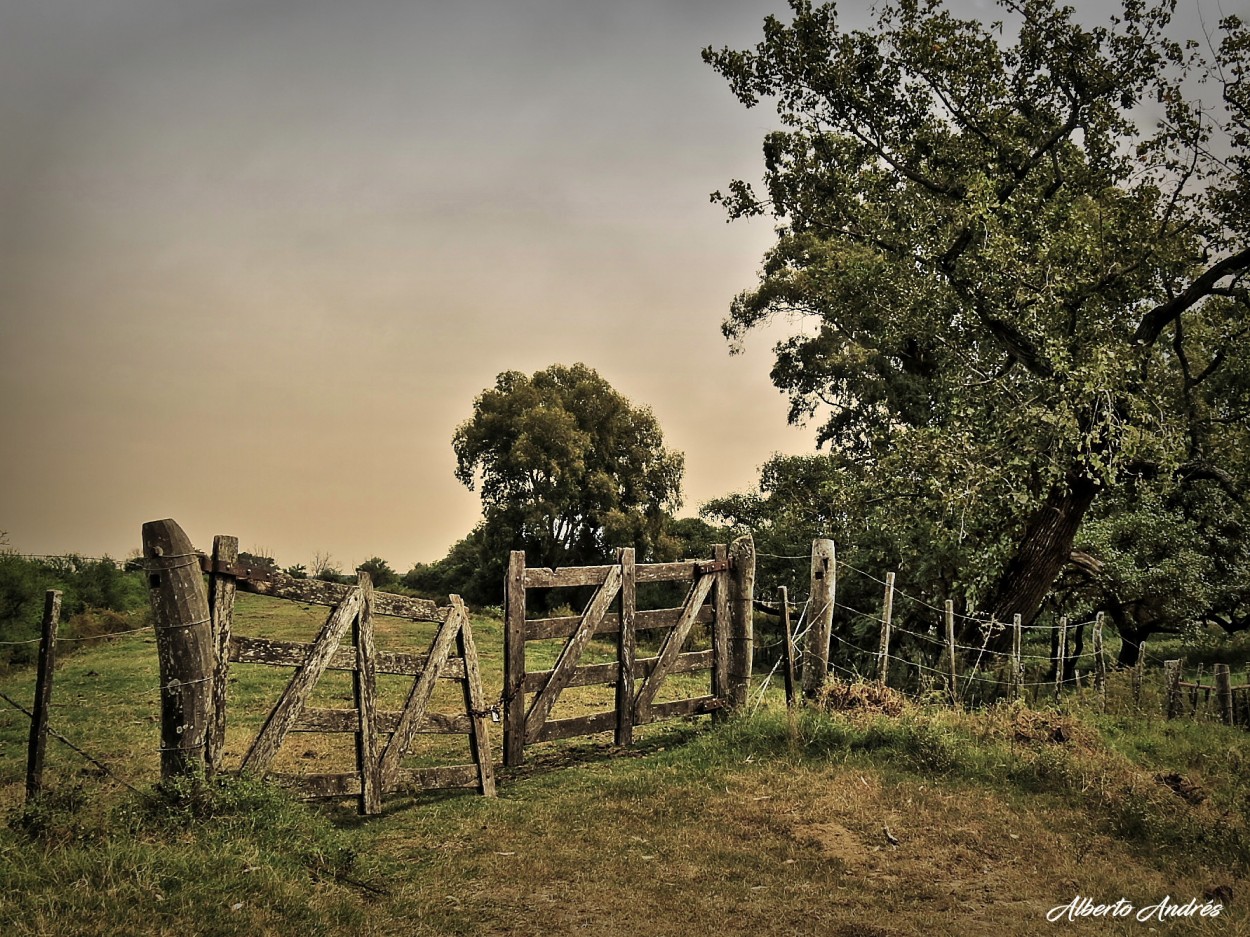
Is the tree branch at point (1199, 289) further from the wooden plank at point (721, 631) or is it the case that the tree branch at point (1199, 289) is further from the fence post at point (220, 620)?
the fence post at point (220, 620)

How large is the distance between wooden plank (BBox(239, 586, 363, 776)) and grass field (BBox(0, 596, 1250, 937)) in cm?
46

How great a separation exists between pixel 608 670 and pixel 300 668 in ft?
13.9

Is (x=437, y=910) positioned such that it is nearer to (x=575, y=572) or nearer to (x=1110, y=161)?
(x=575, y=572)

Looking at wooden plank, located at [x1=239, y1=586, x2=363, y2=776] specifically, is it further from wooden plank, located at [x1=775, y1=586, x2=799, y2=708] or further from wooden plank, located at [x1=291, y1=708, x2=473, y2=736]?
wooden plank, located at [x1=775, y1=586, x2=799, y2=708]

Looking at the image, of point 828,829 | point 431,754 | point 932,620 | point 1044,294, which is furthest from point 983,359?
point 431,754

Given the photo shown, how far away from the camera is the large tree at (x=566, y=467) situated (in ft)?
131

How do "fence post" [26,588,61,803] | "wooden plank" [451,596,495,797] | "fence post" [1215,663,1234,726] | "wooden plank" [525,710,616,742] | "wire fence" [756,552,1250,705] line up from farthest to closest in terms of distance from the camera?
1. "fence post" [1215,663,1234,726]
2. "wire fence" [756,552,1250,705]
3. "wooden plank" [525,710,616,742]
4. "wooden plank" [451,596,495,797]
5. "fence post" [26,588,61,803]

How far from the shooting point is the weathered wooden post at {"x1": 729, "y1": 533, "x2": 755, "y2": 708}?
12414mm

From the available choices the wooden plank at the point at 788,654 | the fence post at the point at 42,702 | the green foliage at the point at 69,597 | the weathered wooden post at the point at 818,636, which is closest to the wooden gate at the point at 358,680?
the fence post at the point at 42,702

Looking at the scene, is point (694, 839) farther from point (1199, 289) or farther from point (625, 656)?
point (1199, 289)

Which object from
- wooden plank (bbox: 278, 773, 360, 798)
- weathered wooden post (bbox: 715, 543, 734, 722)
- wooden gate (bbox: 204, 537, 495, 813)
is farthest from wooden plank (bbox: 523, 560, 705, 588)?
wooden plank (bbox: 278, 773, 360, 798)

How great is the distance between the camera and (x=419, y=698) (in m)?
8.98

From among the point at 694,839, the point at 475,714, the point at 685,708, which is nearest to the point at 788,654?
the point at 685,708

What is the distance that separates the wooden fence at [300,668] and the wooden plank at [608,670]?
93 cm
